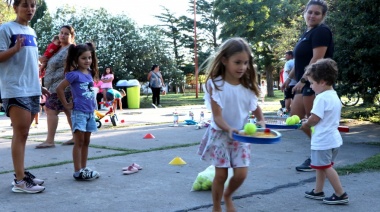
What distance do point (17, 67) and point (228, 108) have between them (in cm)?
224

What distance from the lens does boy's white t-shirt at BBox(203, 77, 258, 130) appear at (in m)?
3.93

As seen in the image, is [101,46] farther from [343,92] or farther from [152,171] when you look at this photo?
[152,171]

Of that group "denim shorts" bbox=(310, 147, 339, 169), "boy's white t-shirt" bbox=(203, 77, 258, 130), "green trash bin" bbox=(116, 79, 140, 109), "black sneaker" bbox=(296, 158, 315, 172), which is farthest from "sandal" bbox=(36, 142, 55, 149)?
"green trash bin" bbox=(116, 79, 140, 109)

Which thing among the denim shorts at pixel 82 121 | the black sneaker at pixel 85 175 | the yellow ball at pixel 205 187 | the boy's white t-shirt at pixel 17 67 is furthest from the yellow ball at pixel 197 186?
the boy's white t-shirt at pixel 17 67

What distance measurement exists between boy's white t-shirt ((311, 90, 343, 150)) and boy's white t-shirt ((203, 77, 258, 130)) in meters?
0.82

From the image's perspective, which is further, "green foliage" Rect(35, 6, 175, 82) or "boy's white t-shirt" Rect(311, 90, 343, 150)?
"green foliage" Rect(35, 6, 175, 82)

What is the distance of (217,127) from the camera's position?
3.92 meters

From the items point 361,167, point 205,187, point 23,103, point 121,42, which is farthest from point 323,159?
point 121,42

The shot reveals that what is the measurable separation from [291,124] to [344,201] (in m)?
0.81

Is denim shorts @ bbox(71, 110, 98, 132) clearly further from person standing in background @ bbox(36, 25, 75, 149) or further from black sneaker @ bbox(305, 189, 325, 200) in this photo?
black sneaker @ bbox(305, 189, 325, 200)

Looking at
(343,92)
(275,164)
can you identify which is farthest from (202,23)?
(275,164)

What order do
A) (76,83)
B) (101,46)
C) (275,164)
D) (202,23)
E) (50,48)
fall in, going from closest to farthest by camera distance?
(76,83), (275,164), (50,48), (101,46), (202,23)

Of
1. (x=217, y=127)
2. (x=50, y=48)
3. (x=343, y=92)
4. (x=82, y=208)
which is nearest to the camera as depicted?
(x=217, y=127)

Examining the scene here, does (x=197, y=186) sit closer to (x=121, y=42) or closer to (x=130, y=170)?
(x=130, y=170)
